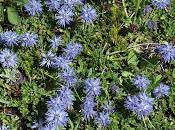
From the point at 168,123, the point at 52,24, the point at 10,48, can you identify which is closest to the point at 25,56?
the point at 10,48

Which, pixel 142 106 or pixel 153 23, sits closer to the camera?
pixel 142 106

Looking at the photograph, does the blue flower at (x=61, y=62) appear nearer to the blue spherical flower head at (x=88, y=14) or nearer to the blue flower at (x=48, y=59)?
the blue flower at (x=48, y=59)

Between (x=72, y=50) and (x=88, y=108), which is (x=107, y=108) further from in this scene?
(x=72, y=50)

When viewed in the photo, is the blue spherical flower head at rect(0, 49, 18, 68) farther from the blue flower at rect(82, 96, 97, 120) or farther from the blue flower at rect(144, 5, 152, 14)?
the blue flower at rect(144, 5, 152, 14)

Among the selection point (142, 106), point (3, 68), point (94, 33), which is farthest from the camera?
point (94, 33)

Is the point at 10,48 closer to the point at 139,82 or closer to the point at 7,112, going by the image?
the point at 7,112

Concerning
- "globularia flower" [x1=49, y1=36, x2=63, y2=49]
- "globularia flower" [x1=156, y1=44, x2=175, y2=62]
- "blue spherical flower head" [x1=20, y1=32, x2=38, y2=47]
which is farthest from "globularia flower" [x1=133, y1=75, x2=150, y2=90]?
"blue spherical flower head" [x1=20, y1=32, x2=38, y2=47]

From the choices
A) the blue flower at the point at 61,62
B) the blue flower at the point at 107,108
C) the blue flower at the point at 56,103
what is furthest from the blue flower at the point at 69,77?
the blue flower at the point at 107,108
